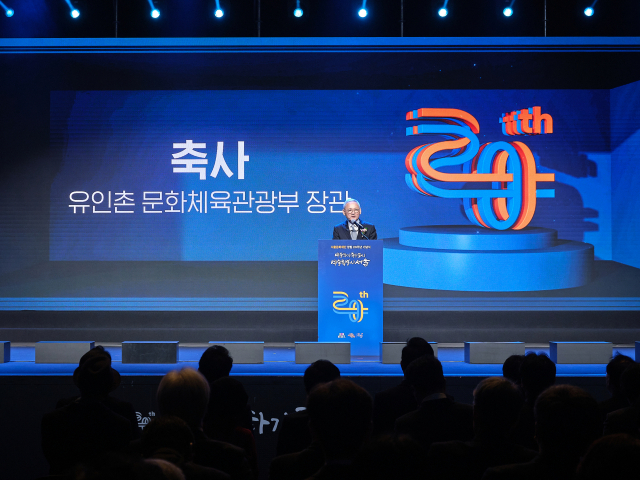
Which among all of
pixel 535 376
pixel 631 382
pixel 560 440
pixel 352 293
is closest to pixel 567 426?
pixel 560 440

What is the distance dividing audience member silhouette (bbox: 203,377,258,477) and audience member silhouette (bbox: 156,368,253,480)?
0.69 ft

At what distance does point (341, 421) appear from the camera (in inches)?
57.9

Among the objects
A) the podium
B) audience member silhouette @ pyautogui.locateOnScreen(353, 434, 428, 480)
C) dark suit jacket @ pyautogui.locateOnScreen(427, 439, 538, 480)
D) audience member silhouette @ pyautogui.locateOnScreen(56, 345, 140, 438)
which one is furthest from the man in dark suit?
audience member silhouette @ pyautogui.locateOnScreen(353, 434, 428, 480)

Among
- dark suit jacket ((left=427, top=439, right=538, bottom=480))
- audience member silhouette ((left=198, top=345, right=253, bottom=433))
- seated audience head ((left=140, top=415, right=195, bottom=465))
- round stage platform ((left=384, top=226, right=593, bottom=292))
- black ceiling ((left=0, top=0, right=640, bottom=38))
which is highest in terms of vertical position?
black ceiling ((left=0, top=0, right=640, bottom=38))

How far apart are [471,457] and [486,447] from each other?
60 millimetres

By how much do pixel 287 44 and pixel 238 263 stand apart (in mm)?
2355

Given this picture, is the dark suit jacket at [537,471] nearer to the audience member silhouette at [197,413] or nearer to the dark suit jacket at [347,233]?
the audience member silhouette at [197,413]

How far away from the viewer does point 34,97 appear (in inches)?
224

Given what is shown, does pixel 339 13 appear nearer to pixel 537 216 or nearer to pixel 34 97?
pixel 537 216

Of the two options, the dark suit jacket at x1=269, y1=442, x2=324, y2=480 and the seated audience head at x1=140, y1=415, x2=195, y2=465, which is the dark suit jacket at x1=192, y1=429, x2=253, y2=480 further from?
the seated audience head at x1=140, y1=415, x2=195, y2=465

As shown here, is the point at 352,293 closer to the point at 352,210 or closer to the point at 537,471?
the point at 352,210

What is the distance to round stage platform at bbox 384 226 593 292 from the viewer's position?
213 inches

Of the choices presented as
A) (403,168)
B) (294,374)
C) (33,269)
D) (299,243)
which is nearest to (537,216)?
(403,168)

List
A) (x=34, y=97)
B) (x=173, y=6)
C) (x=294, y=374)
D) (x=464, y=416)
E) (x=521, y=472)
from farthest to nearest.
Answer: (x=34, y=97), (x=173, y=6), (x=294, y=374), (x=464, y=416), (x=521, y=472)
